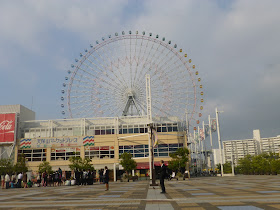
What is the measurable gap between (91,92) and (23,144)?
22.0 m

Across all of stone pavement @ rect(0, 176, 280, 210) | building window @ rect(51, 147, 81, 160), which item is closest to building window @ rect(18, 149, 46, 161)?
building window @ rect(51, 147, 81, 160)

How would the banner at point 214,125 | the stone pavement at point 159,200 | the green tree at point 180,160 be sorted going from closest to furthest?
the stone pavement at point 159,200
the green tree at point 180,160
the banner at point 214,125

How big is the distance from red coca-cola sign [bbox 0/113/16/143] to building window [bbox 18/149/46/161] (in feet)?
13.9

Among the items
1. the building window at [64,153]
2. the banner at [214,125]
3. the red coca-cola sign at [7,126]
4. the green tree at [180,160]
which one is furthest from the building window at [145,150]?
the red coca-cola sign at [7,126]

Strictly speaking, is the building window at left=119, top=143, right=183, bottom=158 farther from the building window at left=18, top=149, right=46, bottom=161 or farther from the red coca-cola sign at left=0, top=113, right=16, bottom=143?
the red coca-cola sign at left=0, top=113, right=16, bottom=143

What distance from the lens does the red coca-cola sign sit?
63.8 m

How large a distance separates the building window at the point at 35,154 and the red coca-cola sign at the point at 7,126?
13.9 feet

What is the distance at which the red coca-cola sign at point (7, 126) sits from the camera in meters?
63.8

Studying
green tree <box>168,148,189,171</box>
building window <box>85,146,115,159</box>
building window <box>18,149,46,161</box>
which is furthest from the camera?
building window <box>18,149,46,161</box>

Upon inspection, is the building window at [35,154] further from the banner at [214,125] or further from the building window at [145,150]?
the banner at [214,125]

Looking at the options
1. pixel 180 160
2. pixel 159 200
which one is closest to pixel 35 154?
pixel 180 160

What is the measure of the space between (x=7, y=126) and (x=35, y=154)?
9.27 metres

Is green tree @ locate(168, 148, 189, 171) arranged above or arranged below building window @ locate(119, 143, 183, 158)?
below

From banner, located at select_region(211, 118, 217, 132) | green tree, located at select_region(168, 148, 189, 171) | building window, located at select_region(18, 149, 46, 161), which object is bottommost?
green tree, located at select_region(168, 148, 189, 171)
